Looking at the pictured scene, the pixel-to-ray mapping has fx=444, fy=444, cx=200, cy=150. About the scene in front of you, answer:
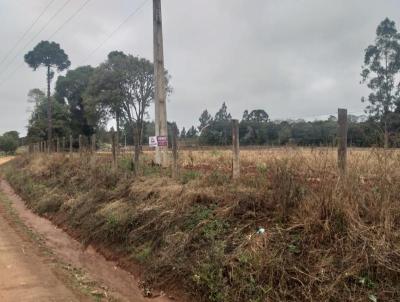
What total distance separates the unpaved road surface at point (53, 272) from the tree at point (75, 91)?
5114 cm

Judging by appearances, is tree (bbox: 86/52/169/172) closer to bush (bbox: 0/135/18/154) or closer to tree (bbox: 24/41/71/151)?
tree (bbox: 24/41/71/151)

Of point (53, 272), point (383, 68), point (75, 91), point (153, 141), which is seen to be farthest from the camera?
point (75, 91)

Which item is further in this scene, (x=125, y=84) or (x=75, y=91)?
(x=75, y=91)

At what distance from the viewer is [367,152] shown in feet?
21.3

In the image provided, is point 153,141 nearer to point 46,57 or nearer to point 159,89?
point 159,89

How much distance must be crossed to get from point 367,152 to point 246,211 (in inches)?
78.0

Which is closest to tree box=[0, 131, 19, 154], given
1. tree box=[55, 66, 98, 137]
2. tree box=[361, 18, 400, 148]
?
tree box=[55, 66, 98, 137]

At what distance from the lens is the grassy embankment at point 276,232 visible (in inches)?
193

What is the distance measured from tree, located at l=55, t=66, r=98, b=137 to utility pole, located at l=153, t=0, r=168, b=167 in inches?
1936

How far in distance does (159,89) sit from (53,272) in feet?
21.7

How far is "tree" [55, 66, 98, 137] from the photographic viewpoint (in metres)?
60.8

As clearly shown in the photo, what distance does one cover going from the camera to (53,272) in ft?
23.9

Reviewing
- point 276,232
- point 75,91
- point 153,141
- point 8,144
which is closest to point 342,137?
point 276,232

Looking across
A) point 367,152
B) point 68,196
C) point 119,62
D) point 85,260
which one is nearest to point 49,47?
point 119,62
